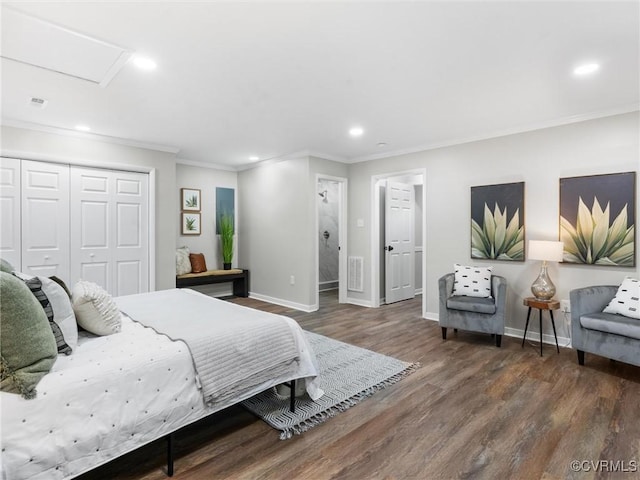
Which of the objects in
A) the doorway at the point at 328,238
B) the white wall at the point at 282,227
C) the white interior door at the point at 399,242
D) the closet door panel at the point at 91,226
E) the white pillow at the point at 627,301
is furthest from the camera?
the doorway at the point at 328,238

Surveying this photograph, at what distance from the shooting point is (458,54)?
234 cm

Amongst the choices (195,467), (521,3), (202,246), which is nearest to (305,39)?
(521,3)

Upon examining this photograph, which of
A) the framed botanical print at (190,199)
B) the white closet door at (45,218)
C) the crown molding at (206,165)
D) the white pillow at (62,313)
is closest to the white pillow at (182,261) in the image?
the framed botanical print at (190,199)

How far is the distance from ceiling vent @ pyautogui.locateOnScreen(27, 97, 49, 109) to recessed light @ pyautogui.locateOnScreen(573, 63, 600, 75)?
4.53m

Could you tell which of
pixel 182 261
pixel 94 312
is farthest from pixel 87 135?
pixel 94 312

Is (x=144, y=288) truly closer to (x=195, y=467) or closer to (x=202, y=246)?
(x=202, y=246)

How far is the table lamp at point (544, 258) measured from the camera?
3.37m

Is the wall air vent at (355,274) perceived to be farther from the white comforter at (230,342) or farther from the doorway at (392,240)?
the white comforter at (230,342)

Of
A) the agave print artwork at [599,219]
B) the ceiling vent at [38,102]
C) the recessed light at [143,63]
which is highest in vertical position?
the ceiling vent at [38,102]

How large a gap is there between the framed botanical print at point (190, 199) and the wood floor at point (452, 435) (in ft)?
14.1

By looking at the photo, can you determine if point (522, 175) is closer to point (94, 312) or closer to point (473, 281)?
point (473, 281)

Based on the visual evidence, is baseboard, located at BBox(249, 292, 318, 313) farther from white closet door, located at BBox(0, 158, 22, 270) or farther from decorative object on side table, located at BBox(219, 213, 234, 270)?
white closet door, located at BBox(0, 158, 22, 270)

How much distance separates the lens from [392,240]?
5.71 metres

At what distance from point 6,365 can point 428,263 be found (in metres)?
4.41
